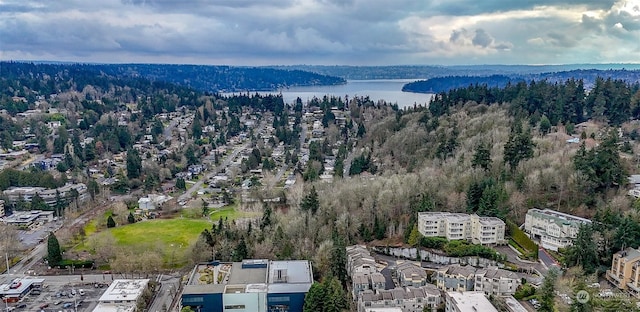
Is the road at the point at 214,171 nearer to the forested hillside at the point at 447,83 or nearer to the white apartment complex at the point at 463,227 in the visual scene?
the white apartment complex at the point at 463,227

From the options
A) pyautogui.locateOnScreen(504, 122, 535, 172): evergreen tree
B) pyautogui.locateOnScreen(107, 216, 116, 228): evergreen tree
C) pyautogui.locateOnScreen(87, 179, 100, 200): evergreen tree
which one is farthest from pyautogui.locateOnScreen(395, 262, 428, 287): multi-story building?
pyautogui.locateOnScreen(87, 179, 100, 200): evergreen tree

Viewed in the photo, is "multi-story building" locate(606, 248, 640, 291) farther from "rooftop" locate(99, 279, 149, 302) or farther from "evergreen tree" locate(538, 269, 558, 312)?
"rooftop" locate(99, 279, 149, 302)

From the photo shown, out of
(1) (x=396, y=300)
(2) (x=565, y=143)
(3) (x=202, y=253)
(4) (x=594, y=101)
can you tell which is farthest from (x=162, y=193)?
(4) (x=594, y=101)

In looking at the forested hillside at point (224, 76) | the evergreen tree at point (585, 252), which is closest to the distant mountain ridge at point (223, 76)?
the forested hillside at point (224, 76)

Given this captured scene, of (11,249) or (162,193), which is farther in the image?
(162,193)

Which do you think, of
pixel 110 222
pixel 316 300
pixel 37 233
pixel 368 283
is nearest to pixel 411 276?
pixel 368 283

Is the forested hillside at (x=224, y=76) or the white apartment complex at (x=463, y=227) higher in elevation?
the forested hillside at (x=224, y=76)

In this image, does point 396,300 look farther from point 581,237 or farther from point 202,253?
point 202,253
